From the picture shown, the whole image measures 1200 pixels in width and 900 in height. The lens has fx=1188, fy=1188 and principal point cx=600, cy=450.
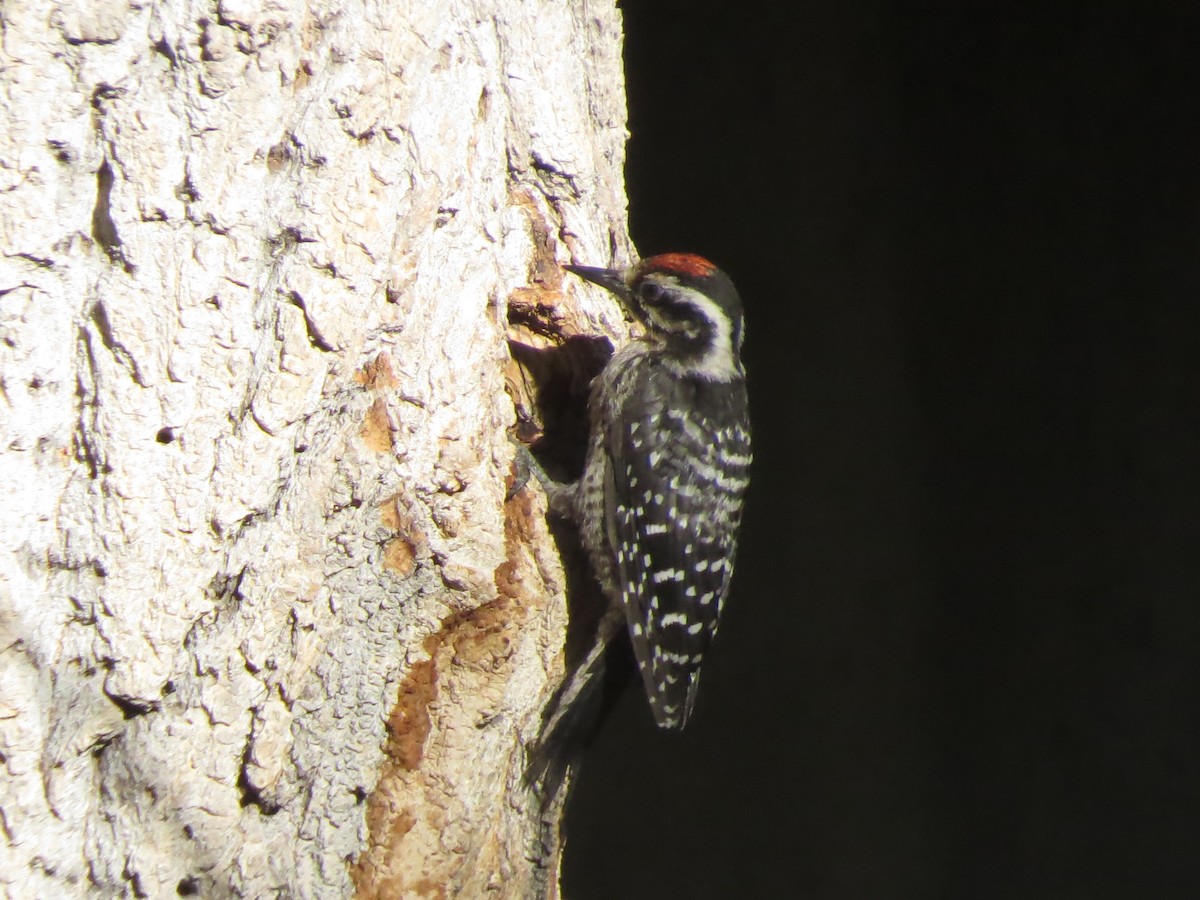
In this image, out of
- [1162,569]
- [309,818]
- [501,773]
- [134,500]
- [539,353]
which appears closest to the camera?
[134,500]

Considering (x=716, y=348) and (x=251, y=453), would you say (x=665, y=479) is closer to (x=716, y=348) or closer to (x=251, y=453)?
(x=716, y=348)

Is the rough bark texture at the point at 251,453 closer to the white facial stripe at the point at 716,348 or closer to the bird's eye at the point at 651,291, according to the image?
the bird's eye at the point at 651,291

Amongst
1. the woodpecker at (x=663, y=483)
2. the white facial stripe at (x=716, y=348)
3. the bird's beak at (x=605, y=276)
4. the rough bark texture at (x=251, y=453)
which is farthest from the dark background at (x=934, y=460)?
the rough bark texture at (x=251, y=453)

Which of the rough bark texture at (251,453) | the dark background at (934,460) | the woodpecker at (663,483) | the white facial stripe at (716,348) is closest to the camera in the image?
the rough bark texture at (251,453)

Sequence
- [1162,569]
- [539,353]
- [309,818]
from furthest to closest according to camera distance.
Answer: [1162,569], [539,353], [309,818]

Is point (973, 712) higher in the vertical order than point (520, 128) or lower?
lower

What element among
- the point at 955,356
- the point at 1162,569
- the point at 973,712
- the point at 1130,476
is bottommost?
the point at 973,712

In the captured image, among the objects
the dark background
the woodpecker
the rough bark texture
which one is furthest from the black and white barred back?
the dark background

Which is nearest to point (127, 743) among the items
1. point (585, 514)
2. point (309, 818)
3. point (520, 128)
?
point (309, 818)

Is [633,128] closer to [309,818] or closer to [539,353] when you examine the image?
[539,353]
